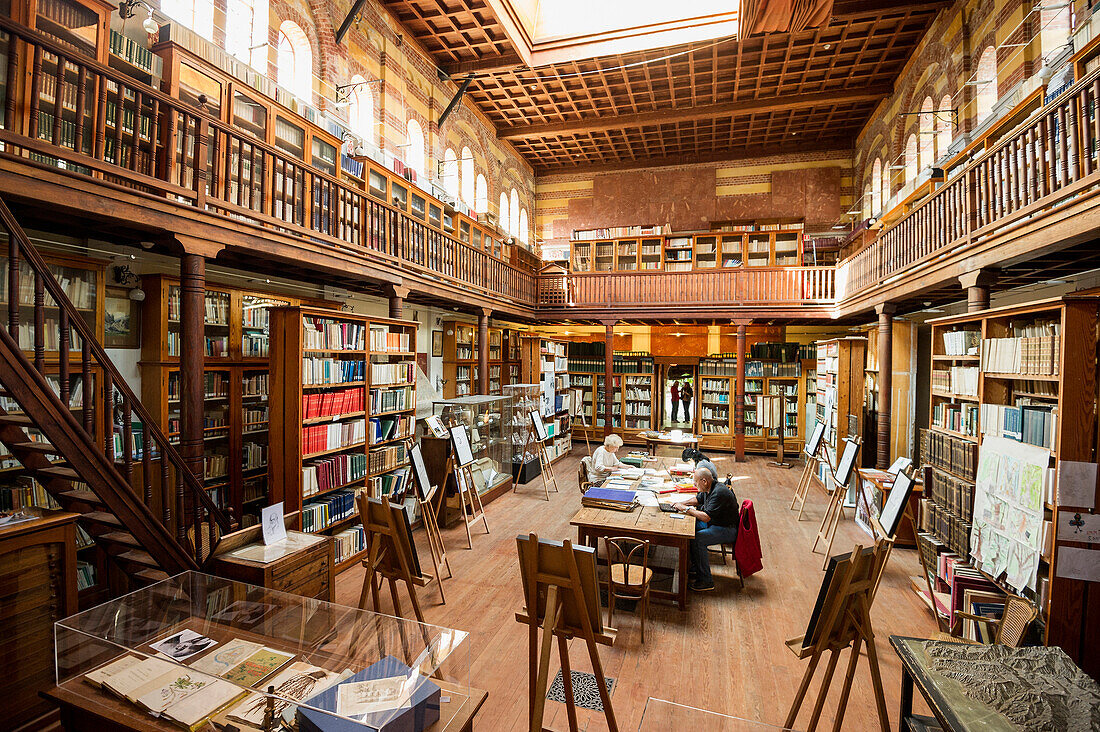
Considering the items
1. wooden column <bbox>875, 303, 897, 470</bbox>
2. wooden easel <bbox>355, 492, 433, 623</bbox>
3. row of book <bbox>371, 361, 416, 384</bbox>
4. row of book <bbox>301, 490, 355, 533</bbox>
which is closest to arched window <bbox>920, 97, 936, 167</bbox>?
wooden column <bbox>875, 303, 897, 470</bbox>

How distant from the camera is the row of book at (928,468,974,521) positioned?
13.6 feet

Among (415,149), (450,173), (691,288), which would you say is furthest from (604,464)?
(450,173)

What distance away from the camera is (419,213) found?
31.6 ft

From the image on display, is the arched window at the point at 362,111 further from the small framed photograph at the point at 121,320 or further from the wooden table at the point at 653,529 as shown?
the wooden table at the point at 653,529

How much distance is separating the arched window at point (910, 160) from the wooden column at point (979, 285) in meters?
5.93

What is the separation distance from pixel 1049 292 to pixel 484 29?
1002 cm

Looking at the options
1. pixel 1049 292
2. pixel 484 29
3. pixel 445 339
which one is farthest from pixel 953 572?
pixel 484 29

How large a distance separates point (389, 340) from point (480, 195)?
7.93 meters

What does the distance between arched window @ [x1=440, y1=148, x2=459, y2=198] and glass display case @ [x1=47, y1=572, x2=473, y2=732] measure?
10.2 meters

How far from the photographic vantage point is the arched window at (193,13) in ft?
Result: 19.4

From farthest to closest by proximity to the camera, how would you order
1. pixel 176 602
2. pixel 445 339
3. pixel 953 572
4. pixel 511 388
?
1. pixel 445 339
2. pixel 511 388
3. pixel 953 572
4. pixel 176 602

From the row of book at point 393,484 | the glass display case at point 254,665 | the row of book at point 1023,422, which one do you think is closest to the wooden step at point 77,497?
the glass display case at point 254,665

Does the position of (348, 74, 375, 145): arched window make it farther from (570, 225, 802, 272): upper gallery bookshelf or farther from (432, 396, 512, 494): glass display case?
(570, 225, 802, 272): upper gallery bookshelf

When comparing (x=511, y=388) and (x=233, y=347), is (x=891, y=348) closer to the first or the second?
(x=511, y=388)
